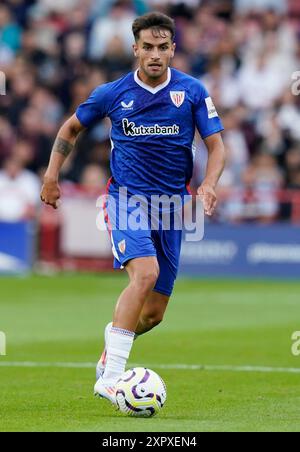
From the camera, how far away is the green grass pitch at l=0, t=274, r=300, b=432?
328 inches

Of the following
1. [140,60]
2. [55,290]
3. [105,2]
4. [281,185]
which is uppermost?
[105,2]

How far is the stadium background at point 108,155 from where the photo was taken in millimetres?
19047

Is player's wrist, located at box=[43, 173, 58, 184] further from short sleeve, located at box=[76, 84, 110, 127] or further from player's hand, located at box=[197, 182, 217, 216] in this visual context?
player's hand, located at box=[197, 182, 217, 216]

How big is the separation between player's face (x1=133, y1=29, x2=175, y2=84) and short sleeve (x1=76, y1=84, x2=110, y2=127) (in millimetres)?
381

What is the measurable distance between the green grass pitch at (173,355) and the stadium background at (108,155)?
4.1 inches

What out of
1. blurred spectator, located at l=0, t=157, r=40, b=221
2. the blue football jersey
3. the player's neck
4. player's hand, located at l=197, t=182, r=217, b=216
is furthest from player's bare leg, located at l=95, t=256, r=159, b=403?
blurred spectator, located at l=0, t=157, r=40, b=221

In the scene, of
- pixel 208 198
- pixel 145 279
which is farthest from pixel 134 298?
pixel 208 198

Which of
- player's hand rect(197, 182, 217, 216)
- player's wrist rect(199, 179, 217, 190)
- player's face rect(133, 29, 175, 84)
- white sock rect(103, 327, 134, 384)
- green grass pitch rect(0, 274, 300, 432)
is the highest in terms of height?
player's face rect(133, 29, 175, 84)

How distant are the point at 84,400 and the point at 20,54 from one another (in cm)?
1661

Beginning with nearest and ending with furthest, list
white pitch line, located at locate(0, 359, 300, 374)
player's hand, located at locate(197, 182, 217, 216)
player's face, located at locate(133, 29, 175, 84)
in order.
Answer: player's hand, located at locate(197, 182, 217, 216), player's face, located at locate(133, 29, 175, 84), white pitch line, located at locate(0, 359, 300, 374)

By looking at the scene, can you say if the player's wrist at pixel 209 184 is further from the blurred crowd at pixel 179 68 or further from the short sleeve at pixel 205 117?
the blurred crowd at pixel 179 68

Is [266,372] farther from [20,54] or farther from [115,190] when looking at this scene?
[20,54]

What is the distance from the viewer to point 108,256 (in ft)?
74.3
